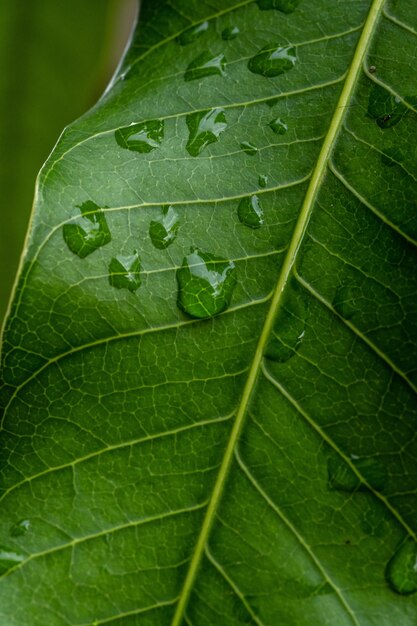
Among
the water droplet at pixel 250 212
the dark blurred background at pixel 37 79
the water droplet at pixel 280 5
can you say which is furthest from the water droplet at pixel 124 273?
the dark blurred background at pixel 37 79

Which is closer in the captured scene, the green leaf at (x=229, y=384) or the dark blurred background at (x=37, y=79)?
the green leaf at (x=229, y=384)

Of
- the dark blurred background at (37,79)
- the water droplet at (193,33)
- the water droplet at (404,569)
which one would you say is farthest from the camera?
the dark blurred background at (37,79)

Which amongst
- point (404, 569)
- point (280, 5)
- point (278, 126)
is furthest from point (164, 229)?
point (404, 569)

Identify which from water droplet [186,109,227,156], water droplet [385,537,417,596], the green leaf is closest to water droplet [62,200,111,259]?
the green leaf

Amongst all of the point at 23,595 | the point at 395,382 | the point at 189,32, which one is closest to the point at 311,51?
the point at 189,32

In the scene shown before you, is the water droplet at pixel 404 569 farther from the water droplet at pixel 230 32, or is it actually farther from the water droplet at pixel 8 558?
the water droplet at pixel 230 32

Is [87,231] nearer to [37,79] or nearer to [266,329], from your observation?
[266,329]

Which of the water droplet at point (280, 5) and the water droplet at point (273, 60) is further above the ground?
the water droplet at point (280, 5)

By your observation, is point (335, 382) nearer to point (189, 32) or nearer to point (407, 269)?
point (407, 269)

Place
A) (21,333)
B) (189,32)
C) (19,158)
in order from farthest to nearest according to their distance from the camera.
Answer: (19,158) < (189,32) < (21,333)
